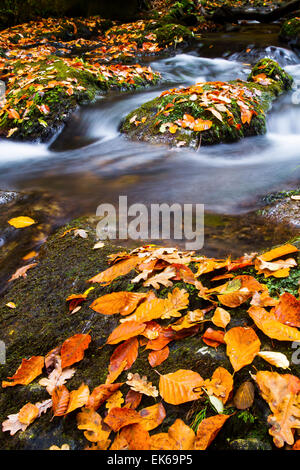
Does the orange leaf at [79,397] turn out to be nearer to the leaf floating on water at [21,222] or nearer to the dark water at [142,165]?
the leaf floating on water at [21,222]

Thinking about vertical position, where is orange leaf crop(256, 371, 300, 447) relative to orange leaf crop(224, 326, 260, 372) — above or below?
below

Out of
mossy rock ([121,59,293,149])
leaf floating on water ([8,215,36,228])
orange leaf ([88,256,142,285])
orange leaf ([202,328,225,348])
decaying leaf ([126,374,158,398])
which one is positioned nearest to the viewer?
decaying leaf ([126,374,158,398])

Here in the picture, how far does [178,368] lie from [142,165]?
3807 mm

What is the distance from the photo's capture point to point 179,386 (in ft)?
4.03

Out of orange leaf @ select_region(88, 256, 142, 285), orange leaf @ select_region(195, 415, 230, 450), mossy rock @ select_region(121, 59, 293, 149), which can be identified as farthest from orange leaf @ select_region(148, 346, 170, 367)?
mossy rock @ select_region(121, 59, 293, 149)

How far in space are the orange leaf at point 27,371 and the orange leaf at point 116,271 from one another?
1.98ft

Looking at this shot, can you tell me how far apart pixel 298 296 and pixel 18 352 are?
1.53 m

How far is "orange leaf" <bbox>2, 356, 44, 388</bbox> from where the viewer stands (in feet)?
5.02

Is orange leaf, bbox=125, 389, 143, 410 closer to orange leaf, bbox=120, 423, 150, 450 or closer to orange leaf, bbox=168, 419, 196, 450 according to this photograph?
orange leaf, bbox=120, 423, 150, 450

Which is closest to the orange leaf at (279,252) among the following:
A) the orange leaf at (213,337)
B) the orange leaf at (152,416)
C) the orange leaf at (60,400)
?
the orange leaf at (213,337)

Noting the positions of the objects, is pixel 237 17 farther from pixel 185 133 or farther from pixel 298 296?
pixel 298 296

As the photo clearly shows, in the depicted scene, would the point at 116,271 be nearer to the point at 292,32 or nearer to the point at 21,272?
the point at 21,272

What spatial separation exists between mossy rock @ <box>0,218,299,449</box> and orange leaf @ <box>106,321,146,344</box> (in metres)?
0.06
